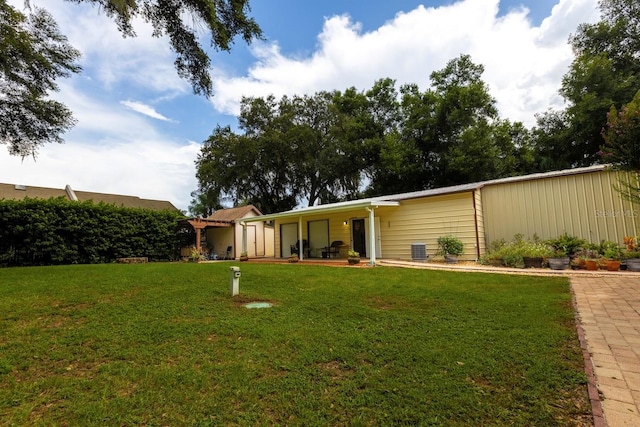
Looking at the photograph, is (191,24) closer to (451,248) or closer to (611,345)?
(611,345)

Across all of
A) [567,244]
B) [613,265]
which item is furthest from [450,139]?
[613,265]

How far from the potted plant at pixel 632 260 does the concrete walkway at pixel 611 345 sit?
5.37 feet

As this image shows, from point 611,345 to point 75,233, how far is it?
16678 millimetres

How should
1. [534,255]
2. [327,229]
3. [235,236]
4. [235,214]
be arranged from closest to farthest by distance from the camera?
1. [534,255]
2. [327,229]
3. [235,236]
4. [235,214]

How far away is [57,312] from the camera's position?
14.7ft

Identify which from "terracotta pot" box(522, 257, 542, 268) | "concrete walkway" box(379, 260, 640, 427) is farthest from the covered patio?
"concrete walkway" box(379, 260, 640, 427)

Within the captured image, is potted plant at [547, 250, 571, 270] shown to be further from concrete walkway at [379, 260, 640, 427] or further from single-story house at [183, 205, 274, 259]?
single-story house at [183, 205, 274, 259]

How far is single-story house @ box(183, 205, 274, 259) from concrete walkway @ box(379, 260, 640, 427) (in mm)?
15457

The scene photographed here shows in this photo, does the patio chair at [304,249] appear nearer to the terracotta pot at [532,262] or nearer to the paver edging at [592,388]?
the terracotta pot at [532,262]

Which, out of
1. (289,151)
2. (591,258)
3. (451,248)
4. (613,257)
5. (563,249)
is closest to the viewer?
(613,257)

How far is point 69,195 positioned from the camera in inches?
887

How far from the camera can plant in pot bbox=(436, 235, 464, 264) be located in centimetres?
1047

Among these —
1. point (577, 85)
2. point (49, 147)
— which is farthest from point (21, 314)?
point (577, 85)

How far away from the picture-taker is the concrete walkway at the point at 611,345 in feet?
6.77
